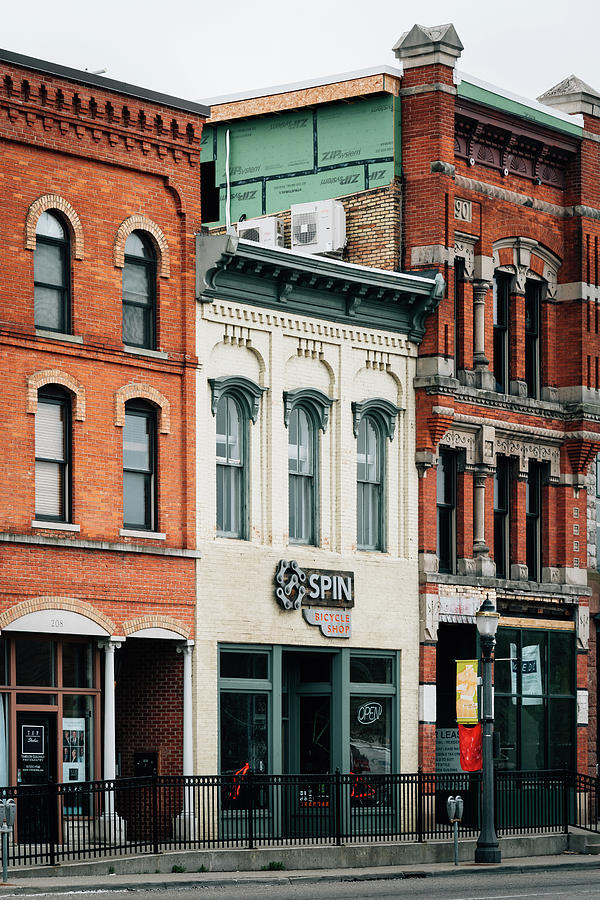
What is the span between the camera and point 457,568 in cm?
3753

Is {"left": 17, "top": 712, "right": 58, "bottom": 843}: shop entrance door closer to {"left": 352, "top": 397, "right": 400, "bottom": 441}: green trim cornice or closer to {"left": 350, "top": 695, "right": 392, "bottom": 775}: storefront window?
{"left": 350, "top": 695, "right": 392, "bottom": 775}: storefront window

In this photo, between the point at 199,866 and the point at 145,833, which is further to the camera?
the point at 145,833

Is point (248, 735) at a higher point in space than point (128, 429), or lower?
lower

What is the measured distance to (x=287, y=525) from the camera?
33938mm

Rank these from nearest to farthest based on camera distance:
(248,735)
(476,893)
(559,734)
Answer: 1. (476,893)
2. (248,735)
3. (559,734)

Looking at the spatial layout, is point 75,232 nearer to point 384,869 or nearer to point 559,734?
point 384,869

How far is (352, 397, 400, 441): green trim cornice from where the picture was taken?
1395 inches

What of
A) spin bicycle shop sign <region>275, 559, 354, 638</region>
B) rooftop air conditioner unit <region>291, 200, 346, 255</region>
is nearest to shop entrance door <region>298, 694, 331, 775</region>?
spin bicycle shop sign <region>275, 559, 354, 638</region>

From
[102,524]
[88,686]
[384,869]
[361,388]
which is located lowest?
[384,869]

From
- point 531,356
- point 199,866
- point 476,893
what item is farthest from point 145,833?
point 531,356

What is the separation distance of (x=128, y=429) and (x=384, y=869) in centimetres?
847

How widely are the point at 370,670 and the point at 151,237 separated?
30.9 feet

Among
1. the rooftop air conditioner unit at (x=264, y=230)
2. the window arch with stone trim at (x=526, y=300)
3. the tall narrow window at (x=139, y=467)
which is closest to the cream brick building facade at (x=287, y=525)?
the tall narrow window at (x=139, y=467)

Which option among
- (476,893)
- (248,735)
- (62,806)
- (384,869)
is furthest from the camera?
(248,735)
